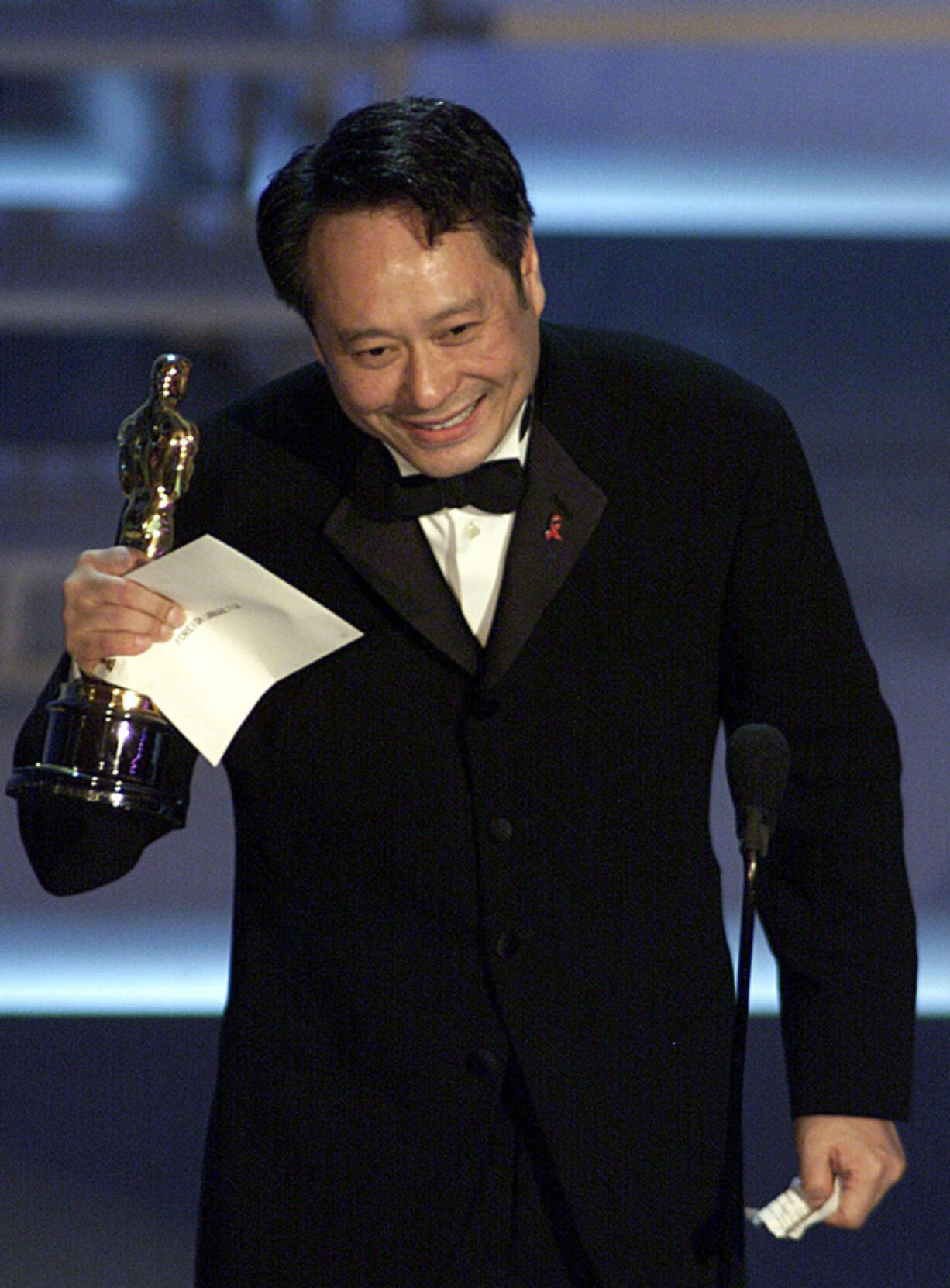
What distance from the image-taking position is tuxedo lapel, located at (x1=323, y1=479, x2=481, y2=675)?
161 cm

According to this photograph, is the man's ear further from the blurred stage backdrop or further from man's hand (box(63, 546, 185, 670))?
the blurred stage backdrop

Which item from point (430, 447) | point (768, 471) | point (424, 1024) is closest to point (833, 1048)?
point (424, 1024)

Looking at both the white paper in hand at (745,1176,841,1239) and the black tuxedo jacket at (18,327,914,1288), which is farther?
the black tuxedo jacket at (18,327,914,1288)

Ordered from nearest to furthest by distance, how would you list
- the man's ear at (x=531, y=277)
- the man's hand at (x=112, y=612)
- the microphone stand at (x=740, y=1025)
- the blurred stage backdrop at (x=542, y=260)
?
1. the microphone stand at (x=740, y=1025)
2. the man's hand at (x=112, y=612)
3. the man's ear at (x=531, y=277)
4. the blurred stage backdrop at (x=542, y=260)

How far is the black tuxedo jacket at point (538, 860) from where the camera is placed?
1.62 meters

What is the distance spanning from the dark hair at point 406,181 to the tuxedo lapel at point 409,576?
19cm

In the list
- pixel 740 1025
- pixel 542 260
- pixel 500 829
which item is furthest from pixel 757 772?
pixel 542 260

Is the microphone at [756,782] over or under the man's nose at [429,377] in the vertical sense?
under

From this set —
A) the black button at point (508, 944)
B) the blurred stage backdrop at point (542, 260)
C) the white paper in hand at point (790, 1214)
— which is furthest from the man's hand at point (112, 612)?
the blurred stage backdrop at point (542, 260)

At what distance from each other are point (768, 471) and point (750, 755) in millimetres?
390

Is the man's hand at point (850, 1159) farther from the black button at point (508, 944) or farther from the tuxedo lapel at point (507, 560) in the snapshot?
the tuxedo lapel at point (507, 560)

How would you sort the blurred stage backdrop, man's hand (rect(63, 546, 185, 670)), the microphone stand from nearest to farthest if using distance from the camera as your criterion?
the microphone stand < man's hand (rect(63, 546, 185, 670)) < the blurred stage backdrop

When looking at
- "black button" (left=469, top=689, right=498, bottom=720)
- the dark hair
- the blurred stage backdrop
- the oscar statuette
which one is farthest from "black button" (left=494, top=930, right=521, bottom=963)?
the blurred stage backdrop

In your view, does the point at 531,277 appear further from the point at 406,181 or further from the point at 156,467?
the point at 156,467
